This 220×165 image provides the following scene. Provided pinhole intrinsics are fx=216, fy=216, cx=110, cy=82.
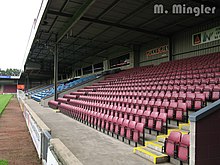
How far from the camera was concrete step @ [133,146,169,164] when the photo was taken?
14.6 feet

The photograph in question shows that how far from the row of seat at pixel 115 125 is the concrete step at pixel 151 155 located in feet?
1.70

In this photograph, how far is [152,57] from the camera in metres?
17.9

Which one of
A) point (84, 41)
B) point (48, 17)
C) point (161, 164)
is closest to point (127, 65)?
point (84, 41)

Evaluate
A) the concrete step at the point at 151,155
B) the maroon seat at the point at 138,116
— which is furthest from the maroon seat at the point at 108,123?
the concrete step at the point at 151,155

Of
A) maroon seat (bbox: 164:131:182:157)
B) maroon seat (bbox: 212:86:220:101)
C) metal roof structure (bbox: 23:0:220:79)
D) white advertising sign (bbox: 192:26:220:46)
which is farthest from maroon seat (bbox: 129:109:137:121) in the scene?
white advertising sign (bbox: 192:26:220:46)

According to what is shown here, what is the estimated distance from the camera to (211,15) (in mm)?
11734

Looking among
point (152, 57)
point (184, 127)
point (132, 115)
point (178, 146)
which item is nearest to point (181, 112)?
point (184, 127)

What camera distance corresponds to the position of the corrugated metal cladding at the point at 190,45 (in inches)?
488

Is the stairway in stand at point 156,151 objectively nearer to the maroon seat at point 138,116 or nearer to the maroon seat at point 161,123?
the maroon seat at point 161,123

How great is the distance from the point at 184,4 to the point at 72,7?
6065mm

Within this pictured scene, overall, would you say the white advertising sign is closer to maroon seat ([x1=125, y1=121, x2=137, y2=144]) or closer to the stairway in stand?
the stairway in stand

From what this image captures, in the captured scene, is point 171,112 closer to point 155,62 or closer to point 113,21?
point 113,21

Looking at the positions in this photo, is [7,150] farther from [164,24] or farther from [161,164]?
[164,24]

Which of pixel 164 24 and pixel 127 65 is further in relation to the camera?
pixel 127 65
